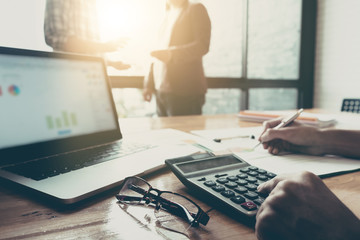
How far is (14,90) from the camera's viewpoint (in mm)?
498

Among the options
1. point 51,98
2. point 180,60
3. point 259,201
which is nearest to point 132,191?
point 259,201

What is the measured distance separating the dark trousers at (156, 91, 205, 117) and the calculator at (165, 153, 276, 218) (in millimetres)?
1311

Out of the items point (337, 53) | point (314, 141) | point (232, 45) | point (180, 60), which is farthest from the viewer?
point (337, 53)

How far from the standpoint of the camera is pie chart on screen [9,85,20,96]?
0.49m

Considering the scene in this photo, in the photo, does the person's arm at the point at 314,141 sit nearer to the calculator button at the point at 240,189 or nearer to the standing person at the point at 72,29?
the calculator button at the point at 240,189

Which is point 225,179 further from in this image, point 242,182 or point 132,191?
point 132,191

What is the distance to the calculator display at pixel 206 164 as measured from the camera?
17.6 inches

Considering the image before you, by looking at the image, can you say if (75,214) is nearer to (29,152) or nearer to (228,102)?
(29,152)

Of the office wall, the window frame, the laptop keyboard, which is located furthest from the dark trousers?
the office wall

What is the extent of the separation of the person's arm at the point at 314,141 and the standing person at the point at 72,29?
2.20ft

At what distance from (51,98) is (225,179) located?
15.6 inches

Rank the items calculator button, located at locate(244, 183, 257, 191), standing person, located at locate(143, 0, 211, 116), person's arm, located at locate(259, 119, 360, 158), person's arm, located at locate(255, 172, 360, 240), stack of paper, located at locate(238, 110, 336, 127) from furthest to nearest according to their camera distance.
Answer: standing person, located at locate(143, 0, 211, 116), stack of paper, located at locate(238, 110, 336, 127), person's arm, located at locate(259, 119, 360, 158), calculator button, located at locate(244, 183, 257, 191), person's arm, located at locate(255, 172, 360, 240)

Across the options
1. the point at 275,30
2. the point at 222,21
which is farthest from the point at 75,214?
the point at 275,30

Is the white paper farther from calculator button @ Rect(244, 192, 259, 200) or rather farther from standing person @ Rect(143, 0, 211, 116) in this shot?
standing person @ Rect(143, 0, 211, 116)
